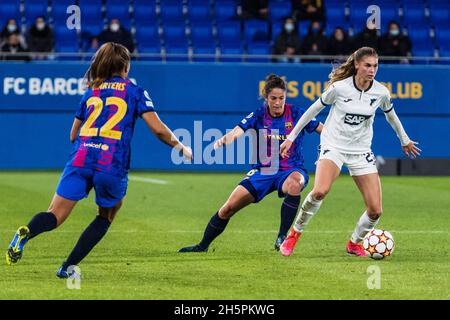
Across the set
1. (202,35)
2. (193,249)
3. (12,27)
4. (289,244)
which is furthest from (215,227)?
(202,35)

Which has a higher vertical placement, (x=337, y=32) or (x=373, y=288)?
(x=337, y=32)

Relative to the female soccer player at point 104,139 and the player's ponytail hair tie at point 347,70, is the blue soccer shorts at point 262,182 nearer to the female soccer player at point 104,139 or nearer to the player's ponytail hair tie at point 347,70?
the player's ponytail hair tie at point 347,70

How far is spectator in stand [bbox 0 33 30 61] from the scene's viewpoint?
80.4ft

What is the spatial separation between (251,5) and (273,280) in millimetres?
18720

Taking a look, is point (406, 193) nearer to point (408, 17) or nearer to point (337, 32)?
point (337, 32)

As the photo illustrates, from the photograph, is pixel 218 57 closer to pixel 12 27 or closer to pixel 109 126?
pixel 12 27

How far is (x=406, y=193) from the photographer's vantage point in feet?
65.8

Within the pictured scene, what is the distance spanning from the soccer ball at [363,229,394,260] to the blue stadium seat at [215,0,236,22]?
56.0ft

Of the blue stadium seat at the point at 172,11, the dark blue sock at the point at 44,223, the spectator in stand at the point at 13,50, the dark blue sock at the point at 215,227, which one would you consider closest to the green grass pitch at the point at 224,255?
the dark blue sock at the point at 215,227

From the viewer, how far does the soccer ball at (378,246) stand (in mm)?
10688

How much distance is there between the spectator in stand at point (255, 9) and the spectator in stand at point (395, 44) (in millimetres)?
3231
